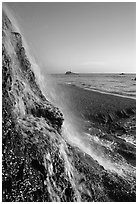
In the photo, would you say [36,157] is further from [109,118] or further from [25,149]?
[109,118]

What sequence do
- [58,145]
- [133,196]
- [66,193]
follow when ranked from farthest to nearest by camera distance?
[133,196] → [58,145] → [66,193]

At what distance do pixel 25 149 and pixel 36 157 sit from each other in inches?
9.4

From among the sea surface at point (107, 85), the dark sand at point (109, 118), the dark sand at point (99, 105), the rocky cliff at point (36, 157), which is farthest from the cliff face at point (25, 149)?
the sea surface at point (107, 85)

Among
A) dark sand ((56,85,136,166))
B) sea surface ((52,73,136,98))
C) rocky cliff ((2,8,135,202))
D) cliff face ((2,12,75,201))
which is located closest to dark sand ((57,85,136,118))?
dark sand ((56,85,136,166))

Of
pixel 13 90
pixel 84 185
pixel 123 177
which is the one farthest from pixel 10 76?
pixel 123 177

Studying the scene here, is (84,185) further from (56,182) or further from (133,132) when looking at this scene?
(133,132)

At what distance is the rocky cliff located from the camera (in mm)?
3215

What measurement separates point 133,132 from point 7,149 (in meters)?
7.36

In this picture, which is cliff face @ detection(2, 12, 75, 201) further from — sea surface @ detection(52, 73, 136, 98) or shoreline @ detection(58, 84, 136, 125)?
sea surface @ detection(52, 73, 136, 98)

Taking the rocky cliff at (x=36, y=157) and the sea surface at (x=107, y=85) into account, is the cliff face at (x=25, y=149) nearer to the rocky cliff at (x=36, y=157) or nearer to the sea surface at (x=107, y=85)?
the rocky cliff at (x=36, y=157)

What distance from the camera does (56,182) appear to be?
3537mm

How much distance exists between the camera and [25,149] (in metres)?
3.31

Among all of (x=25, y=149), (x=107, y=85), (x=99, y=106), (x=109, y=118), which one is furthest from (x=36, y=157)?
(x=107, y=85)

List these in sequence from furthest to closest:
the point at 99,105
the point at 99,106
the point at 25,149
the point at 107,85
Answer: the point at 107,85 → the point at 99,105 → the point at 99,106 → the point at 25,149
